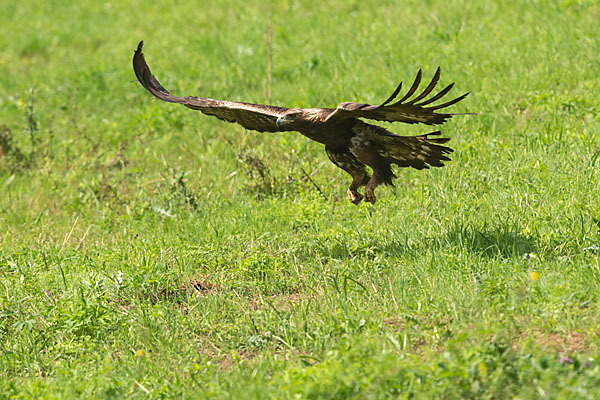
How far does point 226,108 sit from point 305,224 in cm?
134

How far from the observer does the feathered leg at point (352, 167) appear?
19.4 feet

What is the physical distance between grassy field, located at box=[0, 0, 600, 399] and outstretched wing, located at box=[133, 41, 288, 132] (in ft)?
3.11

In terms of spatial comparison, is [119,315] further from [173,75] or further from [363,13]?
[363,13]

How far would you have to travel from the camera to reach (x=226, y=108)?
591cm

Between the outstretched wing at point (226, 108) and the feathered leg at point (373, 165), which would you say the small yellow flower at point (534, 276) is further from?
the outstretched wing at point (226, 108)

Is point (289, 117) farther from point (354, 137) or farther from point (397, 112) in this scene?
point (397, 112)

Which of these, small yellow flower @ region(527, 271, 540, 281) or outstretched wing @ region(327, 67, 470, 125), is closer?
small yellow flower @ region(527, 271, 540, 281)

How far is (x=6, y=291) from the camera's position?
5707 mm

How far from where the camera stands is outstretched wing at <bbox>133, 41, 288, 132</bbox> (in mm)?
5789

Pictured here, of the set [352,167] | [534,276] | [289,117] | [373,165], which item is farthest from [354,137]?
[534,276]

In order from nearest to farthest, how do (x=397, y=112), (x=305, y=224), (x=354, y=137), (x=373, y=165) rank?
(x=397, y=112) < (x=354, y=137) < (x=373, y=165) < (x=305, y=224)

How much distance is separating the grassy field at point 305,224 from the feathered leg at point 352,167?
1.08 ft

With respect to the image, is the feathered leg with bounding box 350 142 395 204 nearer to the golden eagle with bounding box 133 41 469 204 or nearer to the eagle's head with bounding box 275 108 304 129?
the golden eagle with bounding box 133 41 469 204

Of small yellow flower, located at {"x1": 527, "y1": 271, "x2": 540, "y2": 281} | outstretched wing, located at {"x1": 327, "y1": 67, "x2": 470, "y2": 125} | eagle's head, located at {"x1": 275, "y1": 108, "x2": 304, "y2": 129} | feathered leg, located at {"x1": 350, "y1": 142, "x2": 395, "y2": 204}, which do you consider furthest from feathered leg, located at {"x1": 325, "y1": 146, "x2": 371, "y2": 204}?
small yellow flower, located at {"x1": 527, "y1": 271, "x2": 540, "y2": 281}
